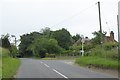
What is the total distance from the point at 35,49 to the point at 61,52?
10165mm

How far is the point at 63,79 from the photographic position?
68.3 ft

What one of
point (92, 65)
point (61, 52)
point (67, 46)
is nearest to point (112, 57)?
point (92, 65)

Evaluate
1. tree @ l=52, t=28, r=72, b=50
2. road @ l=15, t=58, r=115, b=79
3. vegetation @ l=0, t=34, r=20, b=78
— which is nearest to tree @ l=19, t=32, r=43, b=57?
tree @ l=52, t=28, r=72, b=50

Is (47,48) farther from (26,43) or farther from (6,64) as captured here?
(6,64)

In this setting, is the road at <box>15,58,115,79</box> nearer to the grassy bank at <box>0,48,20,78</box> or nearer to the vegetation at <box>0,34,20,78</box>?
the grassy bank at <box>0,48,20,78</box>

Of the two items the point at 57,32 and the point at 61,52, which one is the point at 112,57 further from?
the point at 57,32

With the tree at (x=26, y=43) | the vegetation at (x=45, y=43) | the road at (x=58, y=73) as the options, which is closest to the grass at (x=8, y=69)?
the road at (x=58, y=73)

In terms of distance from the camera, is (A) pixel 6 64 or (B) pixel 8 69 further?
(A) pixel 6 64

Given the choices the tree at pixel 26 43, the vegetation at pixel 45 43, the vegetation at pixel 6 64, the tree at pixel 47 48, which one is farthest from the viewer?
the tree at pixel 26 43

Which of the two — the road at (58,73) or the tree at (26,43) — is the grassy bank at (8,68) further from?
the tree at (26,43)

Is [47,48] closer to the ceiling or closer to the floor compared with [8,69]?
closer to the ceiling

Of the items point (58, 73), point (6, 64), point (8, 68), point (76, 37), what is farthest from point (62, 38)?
point (58, 73)

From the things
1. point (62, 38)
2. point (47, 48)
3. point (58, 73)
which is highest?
point (62, 38)

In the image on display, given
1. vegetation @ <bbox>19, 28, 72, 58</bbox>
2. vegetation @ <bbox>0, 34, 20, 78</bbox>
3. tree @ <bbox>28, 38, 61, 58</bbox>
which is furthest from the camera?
vegetation @ <bbox>19, 28, 72, 58</bbox>
